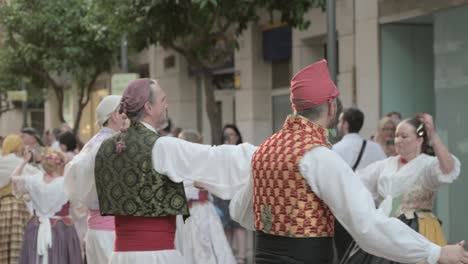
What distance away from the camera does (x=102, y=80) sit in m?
31.2

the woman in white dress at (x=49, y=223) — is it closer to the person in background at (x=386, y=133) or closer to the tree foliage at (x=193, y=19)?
the person in background at (x=386, y=133)

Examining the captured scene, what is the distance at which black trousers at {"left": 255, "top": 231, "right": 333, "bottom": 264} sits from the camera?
4777 millimetres

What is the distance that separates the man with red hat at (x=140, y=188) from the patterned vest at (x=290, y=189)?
0.68 metres

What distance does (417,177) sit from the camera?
7.59 m

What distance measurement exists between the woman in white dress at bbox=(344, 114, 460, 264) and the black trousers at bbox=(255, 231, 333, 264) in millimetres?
2380

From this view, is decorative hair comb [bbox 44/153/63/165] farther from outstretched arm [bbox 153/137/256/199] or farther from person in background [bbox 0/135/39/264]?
outstretched arm [bbox 153/137/256/199]

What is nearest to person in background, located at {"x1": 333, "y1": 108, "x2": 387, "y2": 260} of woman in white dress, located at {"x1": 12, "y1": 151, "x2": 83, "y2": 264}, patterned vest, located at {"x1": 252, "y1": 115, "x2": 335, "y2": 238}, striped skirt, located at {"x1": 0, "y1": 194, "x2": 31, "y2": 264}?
woman in white dress, located at {"x1": 12, "y1": 151, "x2": 83, "y2": 264}

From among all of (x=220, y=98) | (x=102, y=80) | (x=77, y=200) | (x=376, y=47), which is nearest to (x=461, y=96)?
(x=376, y=47)

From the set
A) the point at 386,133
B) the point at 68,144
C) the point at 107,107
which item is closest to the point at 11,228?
the point at 68,144

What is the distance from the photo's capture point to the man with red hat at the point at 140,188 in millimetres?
5419

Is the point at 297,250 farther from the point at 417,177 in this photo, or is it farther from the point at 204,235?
the point at 204,235

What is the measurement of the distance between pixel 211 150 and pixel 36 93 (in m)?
31.8

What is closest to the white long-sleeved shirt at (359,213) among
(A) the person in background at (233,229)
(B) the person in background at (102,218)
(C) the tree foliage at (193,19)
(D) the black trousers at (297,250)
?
(D) the black trousers at (297,250)

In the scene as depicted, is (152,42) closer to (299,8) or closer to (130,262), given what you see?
(299,8)
